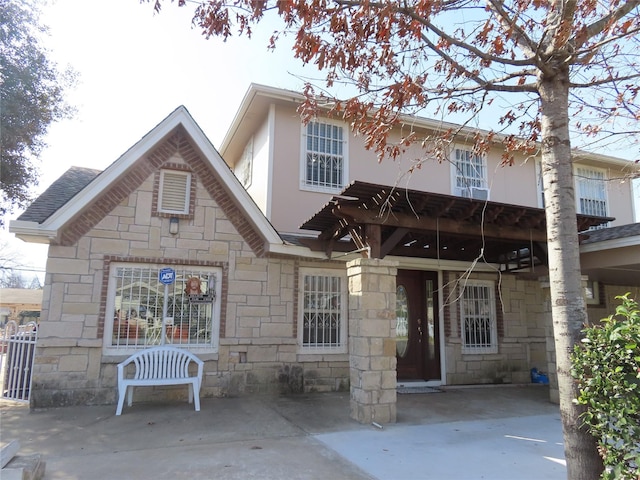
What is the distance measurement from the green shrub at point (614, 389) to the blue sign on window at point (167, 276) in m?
6.31

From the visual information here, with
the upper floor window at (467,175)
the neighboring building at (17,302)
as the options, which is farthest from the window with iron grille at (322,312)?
the neighboring building at (17,302)

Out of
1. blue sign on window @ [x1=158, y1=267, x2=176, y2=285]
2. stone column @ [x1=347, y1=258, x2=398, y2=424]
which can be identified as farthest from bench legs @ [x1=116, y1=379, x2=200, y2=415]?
stone column @ [x1=347, y1=258, x2=398, y2=424]

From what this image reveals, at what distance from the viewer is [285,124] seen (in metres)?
9.53

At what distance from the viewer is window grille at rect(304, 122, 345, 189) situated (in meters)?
9.70

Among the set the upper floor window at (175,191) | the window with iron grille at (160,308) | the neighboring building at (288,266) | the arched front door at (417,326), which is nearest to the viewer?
the neighboring building at (288,266)

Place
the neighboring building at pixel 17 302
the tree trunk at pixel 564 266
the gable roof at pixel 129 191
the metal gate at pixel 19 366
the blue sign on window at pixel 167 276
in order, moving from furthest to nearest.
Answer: the neighboring building at pixel 17 302 → the blue sign on window at pixel 167 276 → the metal gate at pixel 19 366 → the gable roof at pixel 129 191 → the tree trunk at pixel 564 266

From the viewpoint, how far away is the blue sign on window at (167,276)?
7617 millimetres

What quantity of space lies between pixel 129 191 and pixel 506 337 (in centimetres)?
862

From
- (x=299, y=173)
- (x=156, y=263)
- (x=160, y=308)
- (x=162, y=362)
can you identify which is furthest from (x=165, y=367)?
(x=299, y=173)

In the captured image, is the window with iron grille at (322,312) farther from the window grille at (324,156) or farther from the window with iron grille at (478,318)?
the window with iron grille at (478,318)

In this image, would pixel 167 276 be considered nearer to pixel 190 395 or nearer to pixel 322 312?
pixel 190 395

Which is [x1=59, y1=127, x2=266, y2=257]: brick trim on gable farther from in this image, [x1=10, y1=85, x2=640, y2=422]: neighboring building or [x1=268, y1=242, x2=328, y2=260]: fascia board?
[x1=268, y1=242, x2=328, y2=260]: fascia board

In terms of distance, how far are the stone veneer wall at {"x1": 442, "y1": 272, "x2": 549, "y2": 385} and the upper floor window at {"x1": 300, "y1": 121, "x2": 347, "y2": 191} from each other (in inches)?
132

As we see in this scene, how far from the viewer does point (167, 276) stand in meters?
7.64
